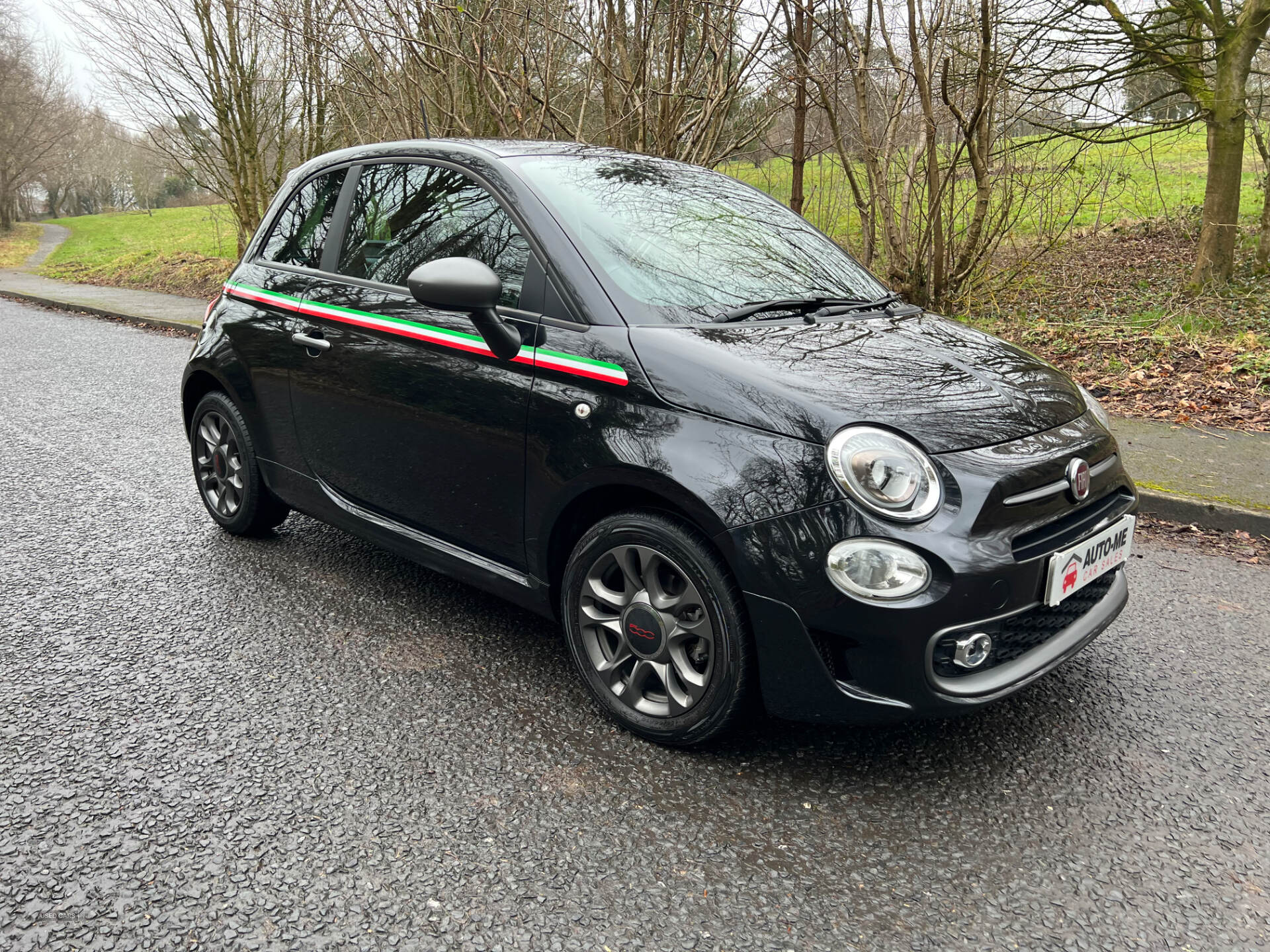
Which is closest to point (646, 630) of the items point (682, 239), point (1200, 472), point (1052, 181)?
point (682, 239)

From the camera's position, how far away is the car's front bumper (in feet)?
7.15

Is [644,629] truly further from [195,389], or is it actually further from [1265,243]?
[1265,243]

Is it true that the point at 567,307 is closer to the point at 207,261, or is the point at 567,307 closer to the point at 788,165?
the point at 788,165

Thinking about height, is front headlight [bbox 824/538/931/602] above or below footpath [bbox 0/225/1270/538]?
above

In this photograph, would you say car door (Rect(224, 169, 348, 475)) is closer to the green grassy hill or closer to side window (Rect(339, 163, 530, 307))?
side window (Rect(339, 163, 530, 307))

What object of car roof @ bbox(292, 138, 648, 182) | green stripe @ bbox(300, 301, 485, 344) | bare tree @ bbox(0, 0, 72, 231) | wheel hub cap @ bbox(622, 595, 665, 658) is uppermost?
bare tree @ bbox(0, 0, 72, 231)

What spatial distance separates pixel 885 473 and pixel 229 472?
3.16 metres

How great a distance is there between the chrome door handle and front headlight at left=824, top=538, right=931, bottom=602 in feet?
7.14

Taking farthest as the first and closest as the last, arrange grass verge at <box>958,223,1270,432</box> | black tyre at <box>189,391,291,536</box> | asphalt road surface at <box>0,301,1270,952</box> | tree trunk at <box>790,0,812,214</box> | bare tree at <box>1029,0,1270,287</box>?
bare tree at <box>1029,0,1270,287</box>, tree trunk at <box>790,0,812,214</box>, grass verge at <box>958,223,1270,432</box>, black tyre at <box>189,391,291,536</box>, asphalt road surface at <box>0,301,1270,952</box>

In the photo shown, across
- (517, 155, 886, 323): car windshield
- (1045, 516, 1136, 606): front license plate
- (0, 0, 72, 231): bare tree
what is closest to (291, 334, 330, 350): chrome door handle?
(517, 155, 886, 323): car windshield

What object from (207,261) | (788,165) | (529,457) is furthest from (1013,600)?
(207,261)

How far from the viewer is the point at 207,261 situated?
19781 mm

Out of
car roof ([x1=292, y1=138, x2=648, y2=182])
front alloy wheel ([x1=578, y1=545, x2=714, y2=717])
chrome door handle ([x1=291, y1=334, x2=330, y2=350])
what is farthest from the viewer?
chrome door handle ([x1=291, y1=334, x2=330, y2=350])

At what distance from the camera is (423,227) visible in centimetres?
327
